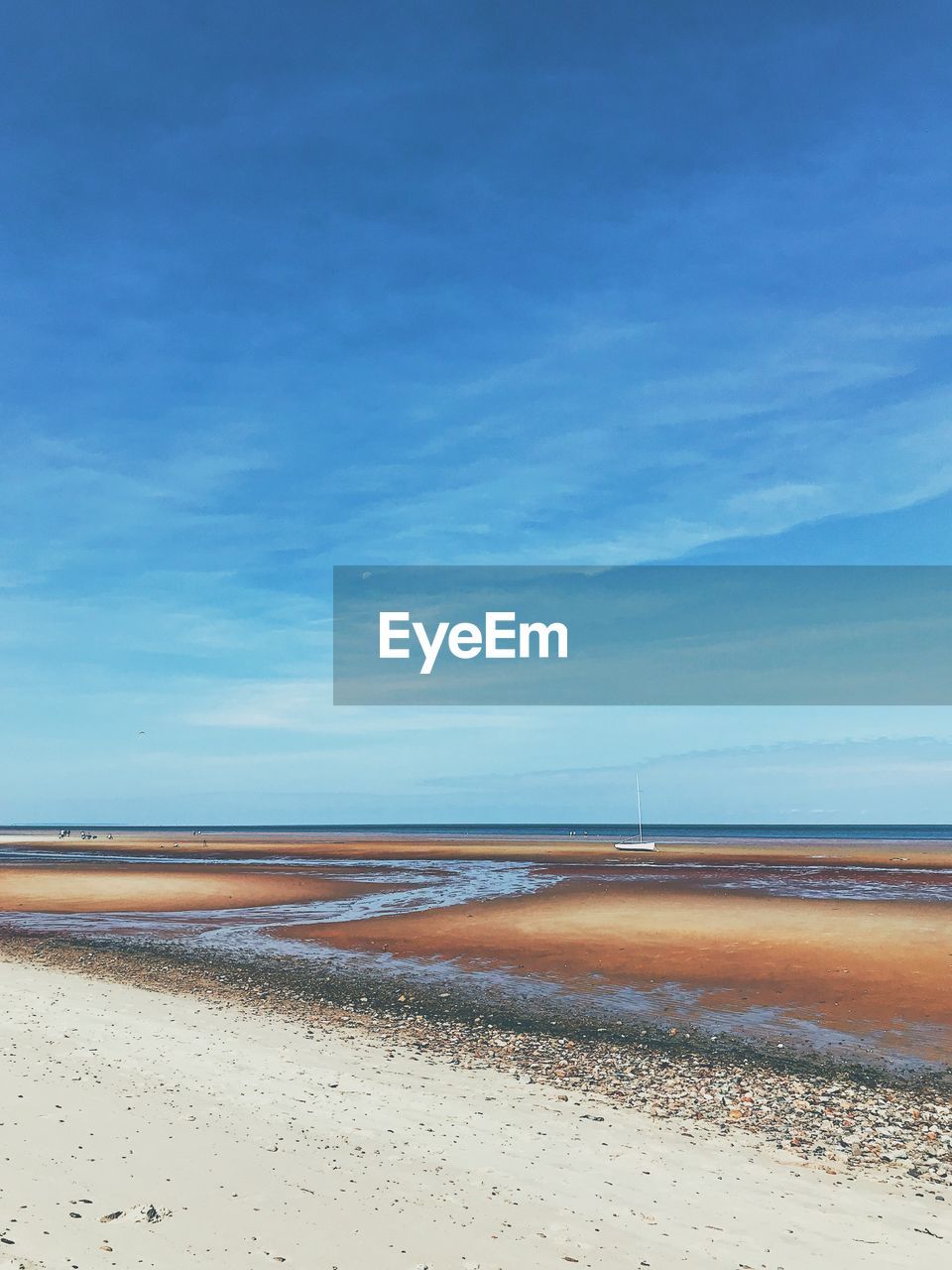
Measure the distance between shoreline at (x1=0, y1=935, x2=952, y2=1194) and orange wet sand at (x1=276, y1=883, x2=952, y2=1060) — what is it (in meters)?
4.25

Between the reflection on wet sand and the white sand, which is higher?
the white sand

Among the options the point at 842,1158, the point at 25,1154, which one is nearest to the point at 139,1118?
the point at 25,1154

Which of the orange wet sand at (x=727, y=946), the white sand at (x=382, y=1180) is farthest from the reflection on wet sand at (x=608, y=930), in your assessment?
the white sand at (x=382, y=1180)

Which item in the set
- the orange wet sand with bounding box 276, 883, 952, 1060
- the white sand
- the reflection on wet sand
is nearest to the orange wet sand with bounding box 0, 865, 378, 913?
the reflection on wet sand

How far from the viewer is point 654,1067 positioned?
15352 millimetres

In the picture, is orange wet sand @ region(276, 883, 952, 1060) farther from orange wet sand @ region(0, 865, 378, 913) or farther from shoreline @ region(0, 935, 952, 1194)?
orange wet sand @ region(0, 865, 378, 913)

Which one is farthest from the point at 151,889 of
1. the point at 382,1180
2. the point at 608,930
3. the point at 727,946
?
the point at 382,1180

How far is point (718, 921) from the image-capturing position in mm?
36094

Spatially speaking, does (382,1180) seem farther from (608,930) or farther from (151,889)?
(151,889)

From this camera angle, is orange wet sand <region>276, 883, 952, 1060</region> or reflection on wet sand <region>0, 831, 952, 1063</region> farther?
orange wet sand <region>276, 883, 952, 1060</region>

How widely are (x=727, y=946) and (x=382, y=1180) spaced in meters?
22.7

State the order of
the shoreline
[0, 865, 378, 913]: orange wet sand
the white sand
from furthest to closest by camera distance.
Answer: [0, 865, 378, 913]: orange wet sand → the shoreline → the white sand

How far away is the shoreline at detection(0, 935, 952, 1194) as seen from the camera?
39.5ft

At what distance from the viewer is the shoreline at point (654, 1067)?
12031 mm
